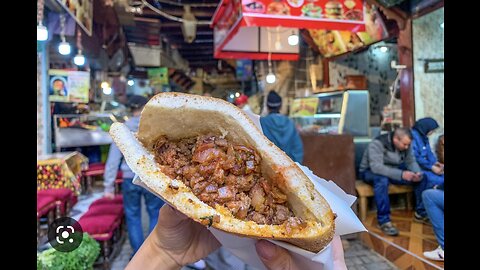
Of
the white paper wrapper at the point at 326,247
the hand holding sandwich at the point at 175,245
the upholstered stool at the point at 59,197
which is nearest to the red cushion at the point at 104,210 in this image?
the upholstered stool at the point at 59,197

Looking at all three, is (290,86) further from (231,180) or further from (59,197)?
(231,180)

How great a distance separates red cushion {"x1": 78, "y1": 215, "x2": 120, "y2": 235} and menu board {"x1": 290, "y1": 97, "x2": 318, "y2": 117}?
515 cm

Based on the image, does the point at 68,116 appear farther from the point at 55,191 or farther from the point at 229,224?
the point at 229,224

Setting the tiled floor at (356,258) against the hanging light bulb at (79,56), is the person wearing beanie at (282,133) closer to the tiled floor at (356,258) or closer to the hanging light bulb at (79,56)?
the tiled floor at (356,258)

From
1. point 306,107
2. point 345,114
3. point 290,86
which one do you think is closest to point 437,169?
point 345,114

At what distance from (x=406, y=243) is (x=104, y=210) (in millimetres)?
4146

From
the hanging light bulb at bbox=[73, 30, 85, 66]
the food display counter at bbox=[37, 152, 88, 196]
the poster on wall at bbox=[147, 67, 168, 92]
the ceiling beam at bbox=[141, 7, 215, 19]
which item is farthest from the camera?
the poster on wall at bbox=[147, 67, 168, 92]

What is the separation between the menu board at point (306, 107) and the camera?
7793mm

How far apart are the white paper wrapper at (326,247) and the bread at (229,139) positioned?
0.04 meters

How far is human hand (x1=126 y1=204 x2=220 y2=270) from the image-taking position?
1630 mm

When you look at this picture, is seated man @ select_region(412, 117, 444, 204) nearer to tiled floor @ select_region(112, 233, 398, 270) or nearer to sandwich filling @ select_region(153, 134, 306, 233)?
tiled floor @ select_region(112, 233, 398, 270)

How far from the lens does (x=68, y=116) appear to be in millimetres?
7734

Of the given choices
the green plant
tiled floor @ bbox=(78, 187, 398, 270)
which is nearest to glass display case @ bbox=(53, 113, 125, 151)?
tiled floor @ bbox=(78, 187, 398, 270)

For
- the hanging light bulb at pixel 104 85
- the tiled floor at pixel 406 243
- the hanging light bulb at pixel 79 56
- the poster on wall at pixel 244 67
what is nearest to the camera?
the tiled floor at pixel 406 243
